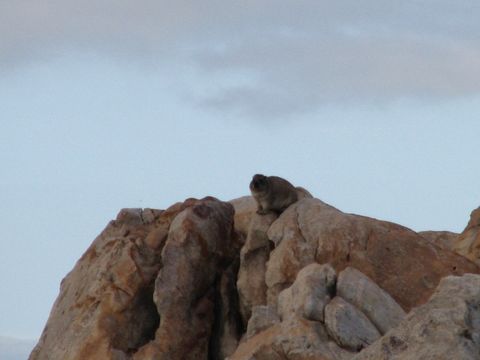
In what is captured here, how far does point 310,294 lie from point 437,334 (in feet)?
29.9

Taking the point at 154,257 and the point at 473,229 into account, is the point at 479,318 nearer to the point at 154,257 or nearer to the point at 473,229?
the point at 154,257

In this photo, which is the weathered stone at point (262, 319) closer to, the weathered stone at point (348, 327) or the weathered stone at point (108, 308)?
the weathered stone at point (348, 327)

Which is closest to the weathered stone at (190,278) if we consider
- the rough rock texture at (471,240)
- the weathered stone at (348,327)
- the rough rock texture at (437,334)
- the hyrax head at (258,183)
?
the hyrax head at (258,183)

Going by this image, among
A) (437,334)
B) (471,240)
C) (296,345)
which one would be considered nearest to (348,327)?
(296,345)

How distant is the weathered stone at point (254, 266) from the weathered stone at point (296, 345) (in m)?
7.74

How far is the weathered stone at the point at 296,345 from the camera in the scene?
2933 centimetres

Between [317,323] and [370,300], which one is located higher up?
[370,300]

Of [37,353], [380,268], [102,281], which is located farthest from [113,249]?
[380,268]

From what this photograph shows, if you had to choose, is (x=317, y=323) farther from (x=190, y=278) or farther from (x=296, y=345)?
(x=190, y=278)

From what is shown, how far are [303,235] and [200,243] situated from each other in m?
3.10

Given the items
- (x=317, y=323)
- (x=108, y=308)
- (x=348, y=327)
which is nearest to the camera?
(x=348, y=327)

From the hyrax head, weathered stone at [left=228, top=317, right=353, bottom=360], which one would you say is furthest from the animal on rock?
weathered stone at [left=228, top=317, right=353, bottom=360]

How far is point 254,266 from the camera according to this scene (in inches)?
1537

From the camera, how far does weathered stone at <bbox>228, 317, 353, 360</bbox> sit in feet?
96.2
